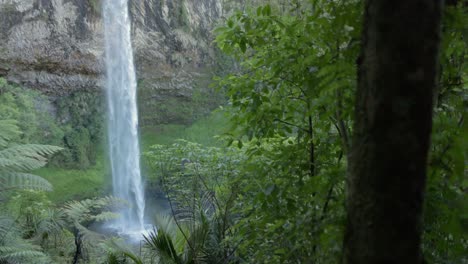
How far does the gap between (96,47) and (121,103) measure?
2.96m

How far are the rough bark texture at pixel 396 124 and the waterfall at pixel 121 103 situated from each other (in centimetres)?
2059

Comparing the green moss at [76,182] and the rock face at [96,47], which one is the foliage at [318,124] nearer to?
the green moss at [76,182]

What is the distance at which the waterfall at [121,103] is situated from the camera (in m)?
21.3

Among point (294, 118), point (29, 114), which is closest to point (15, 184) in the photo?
point (294, 118)

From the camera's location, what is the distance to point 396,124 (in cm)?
121

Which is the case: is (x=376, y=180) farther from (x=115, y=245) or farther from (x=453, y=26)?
(x=115, y=245)

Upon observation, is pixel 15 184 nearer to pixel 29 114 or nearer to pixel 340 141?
pixel 340 141

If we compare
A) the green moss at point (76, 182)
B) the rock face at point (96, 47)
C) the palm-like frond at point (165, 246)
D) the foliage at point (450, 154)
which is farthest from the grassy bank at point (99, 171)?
the foliage at point (450, 154)

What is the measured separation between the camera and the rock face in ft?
62.6

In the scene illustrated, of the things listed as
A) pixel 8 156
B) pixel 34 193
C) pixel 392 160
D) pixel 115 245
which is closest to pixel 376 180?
pixel 392 160

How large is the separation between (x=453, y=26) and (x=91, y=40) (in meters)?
20.9

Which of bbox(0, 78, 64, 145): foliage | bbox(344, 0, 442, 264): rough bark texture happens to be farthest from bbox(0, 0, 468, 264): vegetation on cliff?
bbox(0, 78, 64, 145): foliage

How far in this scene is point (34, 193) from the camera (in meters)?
10.6

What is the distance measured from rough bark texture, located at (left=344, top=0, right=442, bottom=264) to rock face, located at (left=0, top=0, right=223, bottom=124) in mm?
20248
